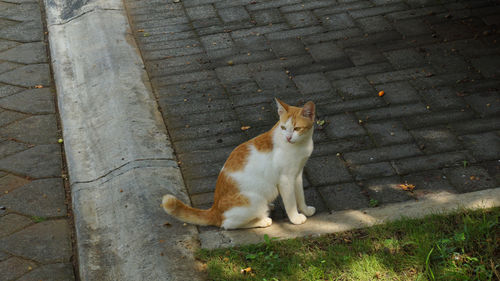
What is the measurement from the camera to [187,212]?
141 inches

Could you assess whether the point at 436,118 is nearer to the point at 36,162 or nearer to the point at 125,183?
the point at 125,183

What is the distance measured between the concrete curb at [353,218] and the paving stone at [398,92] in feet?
4.37

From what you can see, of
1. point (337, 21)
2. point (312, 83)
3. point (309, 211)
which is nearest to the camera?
Result: point (309, 211)

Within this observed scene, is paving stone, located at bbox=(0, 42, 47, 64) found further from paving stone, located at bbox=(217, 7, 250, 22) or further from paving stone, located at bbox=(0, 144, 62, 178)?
paving stone, located at bbox=(217, 7, 250, 22)

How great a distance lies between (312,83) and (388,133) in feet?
3.28

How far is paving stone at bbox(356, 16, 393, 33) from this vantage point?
240 inches

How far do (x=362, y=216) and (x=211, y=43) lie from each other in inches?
116

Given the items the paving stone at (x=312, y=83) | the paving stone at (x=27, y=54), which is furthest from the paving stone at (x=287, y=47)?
the paving stone at (x=27, y=54)

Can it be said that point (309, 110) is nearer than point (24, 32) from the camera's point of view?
Yes

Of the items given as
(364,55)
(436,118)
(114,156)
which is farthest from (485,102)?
(114,156)

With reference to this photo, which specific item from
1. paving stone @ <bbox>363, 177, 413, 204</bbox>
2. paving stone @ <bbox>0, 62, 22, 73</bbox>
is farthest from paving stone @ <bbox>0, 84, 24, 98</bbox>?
paving stone @ <bbox>363, 177, 413, 204</bbox>

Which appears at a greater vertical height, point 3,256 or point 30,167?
point 3,256

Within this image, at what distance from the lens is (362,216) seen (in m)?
3.73

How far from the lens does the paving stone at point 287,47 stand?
582cm
